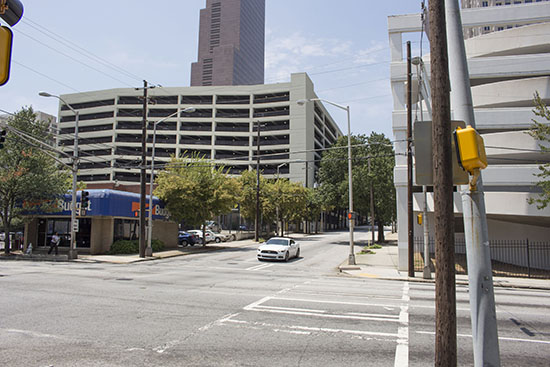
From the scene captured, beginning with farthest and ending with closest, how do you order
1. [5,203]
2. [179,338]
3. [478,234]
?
[5,203] → [179,338] → [478,234]

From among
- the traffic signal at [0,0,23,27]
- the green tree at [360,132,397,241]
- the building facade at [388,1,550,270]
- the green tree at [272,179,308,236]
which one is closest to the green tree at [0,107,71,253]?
the building facade at [388,1,550,270]

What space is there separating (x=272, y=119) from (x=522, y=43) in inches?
2301

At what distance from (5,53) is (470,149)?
189 inches

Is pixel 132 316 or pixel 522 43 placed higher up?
pixel 522 43

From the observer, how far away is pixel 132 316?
29.0 feet

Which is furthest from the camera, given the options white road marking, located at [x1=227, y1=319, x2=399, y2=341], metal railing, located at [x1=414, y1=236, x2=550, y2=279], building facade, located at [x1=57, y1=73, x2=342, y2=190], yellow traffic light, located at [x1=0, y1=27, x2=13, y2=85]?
building facade, located at [x1=57, y1=73, x2=342, y2=190]

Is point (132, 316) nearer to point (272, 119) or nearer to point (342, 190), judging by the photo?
point (342, 190)

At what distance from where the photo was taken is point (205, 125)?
83.4 meters

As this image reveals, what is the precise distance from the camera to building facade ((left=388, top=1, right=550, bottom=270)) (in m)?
20.8

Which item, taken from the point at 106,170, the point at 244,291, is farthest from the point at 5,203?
the point at 106,170

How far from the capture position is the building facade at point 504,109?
68.2ft

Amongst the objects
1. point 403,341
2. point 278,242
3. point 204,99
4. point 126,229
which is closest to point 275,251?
point 278,242

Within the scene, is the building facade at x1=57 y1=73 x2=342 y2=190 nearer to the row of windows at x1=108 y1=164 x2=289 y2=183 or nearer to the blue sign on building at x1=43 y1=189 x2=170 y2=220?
the row of windows at x1=108 y1=164 x2=289 y2=183

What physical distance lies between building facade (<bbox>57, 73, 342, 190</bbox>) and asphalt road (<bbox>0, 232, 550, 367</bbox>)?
66004mm
